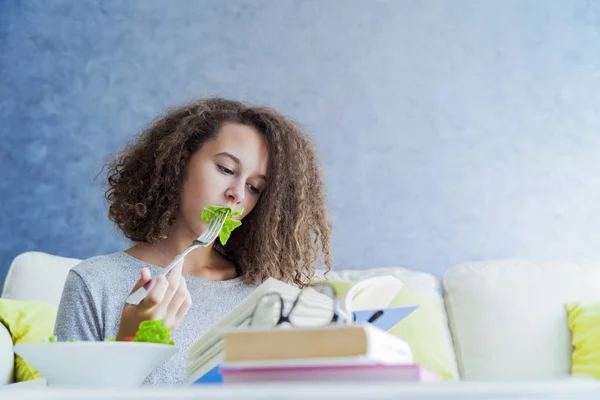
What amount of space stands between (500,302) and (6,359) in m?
1.44

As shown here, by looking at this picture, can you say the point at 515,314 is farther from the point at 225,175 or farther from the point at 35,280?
the point at 35,280

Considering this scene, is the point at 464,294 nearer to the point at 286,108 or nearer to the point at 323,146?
the point at 323,146

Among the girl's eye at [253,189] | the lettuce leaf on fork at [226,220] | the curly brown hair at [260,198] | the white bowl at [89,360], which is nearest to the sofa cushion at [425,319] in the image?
the curly brown hair at [260,198]

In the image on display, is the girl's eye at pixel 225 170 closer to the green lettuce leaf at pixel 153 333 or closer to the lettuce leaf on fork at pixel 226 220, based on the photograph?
the lettuce leaf on fork at pixel 226 220

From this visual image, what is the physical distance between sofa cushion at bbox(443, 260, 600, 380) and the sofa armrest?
1294mm

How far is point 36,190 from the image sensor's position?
279 cm

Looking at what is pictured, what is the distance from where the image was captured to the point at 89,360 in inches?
27.0

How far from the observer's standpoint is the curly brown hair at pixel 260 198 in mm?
1838

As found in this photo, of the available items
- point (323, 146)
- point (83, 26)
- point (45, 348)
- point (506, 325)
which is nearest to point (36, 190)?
point (83, 26)

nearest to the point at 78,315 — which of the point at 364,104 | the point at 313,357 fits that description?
the point at 313,357

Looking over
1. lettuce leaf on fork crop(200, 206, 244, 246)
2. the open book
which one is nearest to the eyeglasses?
the open book

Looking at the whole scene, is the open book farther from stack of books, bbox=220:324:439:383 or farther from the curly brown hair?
the curly brown hair

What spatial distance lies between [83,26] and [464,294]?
179 centimetres

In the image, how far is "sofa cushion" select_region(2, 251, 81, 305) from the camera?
7.59 ft
